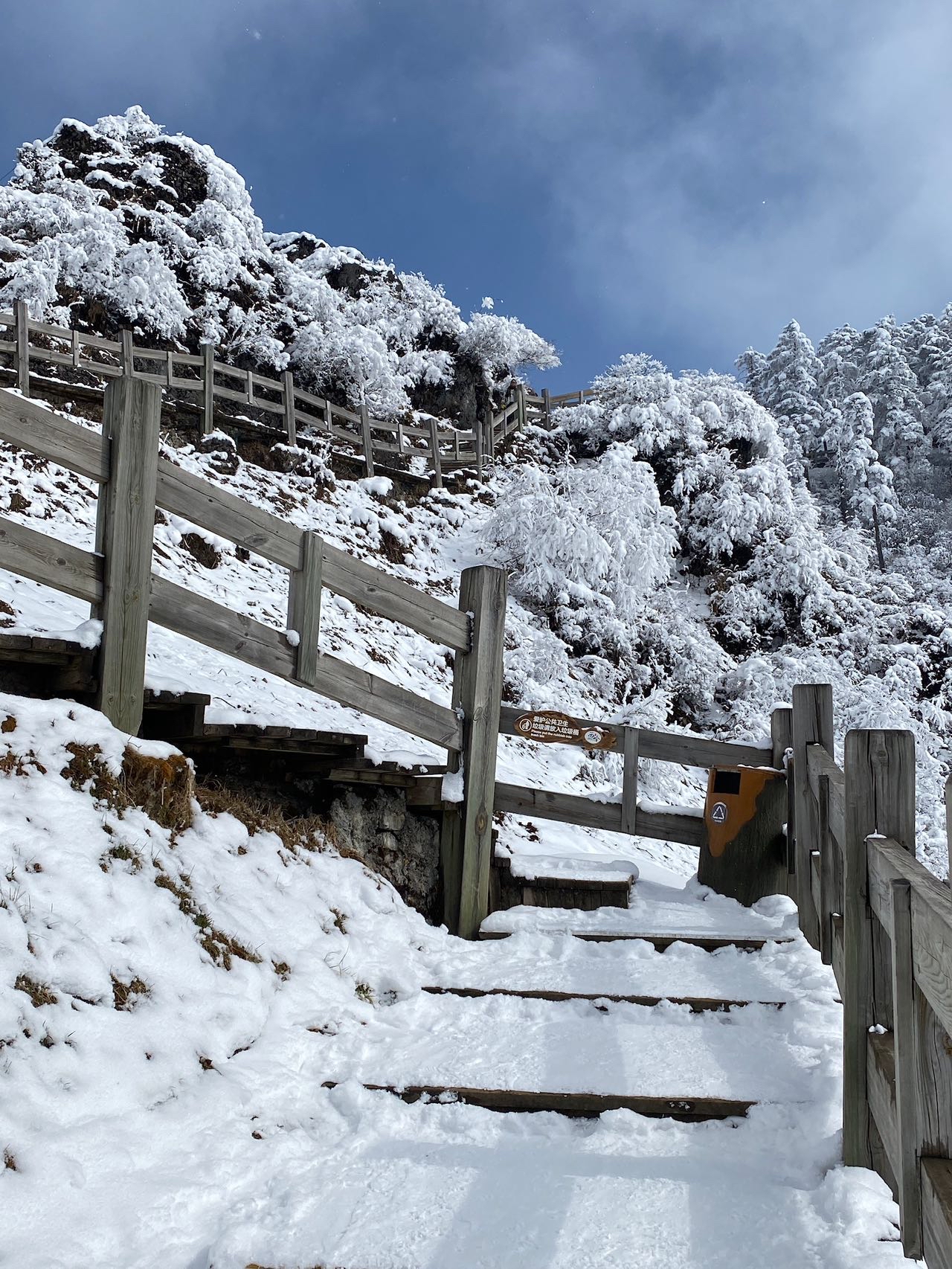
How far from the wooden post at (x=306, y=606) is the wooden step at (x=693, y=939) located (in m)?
2.26

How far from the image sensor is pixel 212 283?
24.6 m

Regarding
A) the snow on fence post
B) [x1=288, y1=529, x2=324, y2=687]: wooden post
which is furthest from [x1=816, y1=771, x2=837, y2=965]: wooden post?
the snow on fence post

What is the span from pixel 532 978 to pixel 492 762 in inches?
62.8

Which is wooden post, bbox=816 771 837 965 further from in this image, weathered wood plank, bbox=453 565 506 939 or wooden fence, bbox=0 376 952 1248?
weathered wood plank, bbox=453 565 506 939

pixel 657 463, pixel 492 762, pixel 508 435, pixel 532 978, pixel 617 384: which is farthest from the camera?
pixel 508 435

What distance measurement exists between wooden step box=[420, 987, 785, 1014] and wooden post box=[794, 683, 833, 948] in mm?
1091

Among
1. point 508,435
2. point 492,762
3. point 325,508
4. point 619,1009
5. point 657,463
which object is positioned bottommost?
point 619,1009

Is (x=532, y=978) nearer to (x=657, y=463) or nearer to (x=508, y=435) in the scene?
(x=657, y=463)

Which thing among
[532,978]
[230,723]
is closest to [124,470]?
[230,723]

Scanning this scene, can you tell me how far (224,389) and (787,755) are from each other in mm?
16474

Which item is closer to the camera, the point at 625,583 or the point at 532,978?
the point at 532,978

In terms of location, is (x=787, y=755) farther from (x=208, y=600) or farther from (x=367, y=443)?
(x=367, y=443)

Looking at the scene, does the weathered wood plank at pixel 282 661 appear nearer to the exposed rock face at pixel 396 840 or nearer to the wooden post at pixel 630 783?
the exposed rock face at pixel 396 840

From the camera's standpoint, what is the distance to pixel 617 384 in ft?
90.3
